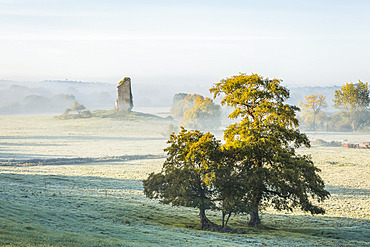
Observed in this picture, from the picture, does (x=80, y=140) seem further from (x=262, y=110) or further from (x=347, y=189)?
(x=262, y=110)

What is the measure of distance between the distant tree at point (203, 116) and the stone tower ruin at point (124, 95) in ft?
68.6

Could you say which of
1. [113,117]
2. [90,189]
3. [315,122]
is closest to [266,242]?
[90,189]

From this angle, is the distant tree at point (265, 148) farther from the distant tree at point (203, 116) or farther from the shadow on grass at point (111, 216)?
the distant tree at point (203, 116)

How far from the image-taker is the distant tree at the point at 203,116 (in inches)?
5261

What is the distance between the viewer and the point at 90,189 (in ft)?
124

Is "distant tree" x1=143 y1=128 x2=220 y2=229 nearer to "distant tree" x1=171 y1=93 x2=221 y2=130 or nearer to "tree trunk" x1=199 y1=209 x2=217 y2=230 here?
"tree trunk" x1=199 y1=209 x2=217 y2=230

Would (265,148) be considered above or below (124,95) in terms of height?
below

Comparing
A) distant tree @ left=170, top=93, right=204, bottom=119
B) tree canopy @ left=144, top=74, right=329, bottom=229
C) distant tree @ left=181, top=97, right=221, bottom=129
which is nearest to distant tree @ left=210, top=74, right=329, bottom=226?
tree canopy @ left=144, top=74, right=329, bottom=229

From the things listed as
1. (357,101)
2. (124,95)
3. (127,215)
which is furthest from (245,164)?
(357,101)

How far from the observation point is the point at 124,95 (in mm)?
140625

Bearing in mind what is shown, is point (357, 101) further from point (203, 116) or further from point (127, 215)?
point (127, 215)

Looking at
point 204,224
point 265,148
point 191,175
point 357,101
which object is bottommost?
point 204,224

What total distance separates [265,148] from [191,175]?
4776 millimetres

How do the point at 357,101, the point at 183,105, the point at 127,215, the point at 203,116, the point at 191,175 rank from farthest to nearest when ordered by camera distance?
the point at 183,105 → the point at 357,101 → the point at 203,116 → the point at 127,215 → the point at 191,175
